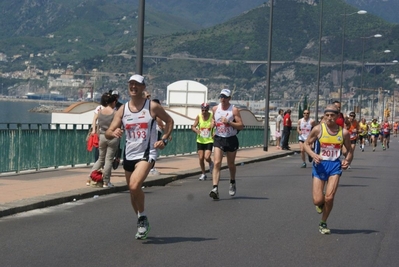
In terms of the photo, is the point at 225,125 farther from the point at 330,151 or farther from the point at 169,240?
the point at 169,240

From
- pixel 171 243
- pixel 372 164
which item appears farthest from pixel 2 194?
pixel 372 164

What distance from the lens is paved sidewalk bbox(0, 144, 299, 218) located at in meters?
15.1

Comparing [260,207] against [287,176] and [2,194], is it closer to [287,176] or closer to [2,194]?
[2,194]

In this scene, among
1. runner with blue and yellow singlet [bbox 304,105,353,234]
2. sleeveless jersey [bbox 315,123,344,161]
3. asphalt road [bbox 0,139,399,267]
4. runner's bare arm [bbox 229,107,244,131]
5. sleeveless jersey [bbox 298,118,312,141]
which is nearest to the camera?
asphalt road [bbox 0,139,399,267]

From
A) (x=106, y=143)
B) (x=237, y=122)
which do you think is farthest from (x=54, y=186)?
(x=237, y=122)

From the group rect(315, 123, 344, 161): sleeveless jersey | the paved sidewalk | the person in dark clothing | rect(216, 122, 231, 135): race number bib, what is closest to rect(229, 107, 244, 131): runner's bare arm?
rect(216, 122, 231, 135): race number bib

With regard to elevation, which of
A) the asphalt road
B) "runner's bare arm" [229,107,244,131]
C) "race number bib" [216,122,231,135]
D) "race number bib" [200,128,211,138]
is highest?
"runner's bare arm" [229,107,244,131]

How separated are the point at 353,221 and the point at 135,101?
13.9ft

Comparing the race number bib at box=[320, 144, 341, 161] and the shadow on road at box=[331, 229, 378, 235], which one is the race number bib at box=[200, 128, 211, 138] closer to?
the shadow on road at box=[331, 229, 378, 235]

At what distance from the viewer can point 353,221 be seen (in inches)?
573

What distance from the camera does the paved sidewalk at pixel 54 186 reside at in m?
15.1

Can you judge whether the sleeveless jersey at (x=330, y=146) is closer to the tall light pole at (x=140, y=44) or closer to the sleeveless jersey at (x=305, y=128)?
the tall light pole at (x=140, y=44)

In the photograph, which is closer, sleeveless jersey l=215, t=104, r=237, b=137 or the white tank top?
the white tank top

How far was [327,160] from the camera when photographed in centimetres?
1312
